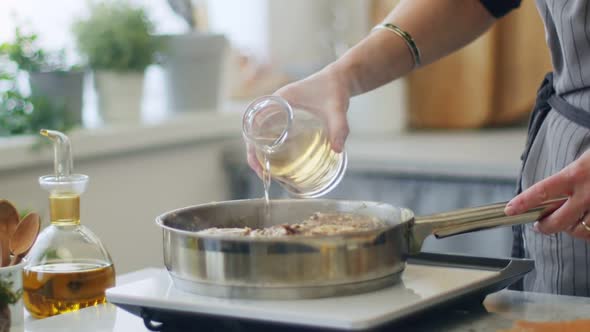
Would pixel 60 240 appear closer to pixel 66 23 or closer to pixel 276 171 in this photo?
pixel 276 171

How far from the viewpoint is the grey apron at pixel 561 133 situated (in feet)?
3.81

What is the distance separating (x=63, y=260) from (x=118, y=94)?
1386 millimetres

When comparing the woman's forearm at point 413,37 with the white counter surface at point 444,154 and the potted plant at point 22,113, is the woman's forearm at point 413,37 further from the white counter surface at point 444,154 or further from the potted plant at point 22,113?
the potted plant at point 22,113

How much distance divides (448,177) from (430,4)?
1024mm

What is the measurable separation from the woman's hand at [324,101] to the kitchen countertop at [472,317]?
268mm

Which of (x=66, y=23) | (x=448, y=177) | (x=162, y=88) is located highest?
(x=66, y=23)

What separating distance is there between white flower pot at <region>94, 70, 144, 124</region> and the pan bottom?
154 cm

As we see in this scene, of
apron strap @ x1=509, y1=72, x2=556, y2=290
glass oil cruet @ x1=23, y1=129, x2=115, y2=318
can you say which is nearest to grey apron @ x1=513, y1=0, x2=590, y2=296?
apron strap @ x1=509, y1=72, x2=556, y2=290

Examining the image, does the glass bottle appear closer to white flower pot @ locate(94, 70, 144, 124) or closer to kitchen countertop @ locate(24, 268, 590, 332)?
kitchen countertop @ locate(24, 268, 590, 332)

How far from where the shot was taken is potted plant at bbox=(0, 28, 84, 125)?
2.07 meters

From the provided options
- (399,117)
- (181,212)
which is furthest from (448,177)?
(181,212)

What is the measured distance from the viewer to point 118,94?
7.72 feet

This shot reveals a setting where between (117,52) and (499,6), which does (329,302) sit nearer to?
(499,6)

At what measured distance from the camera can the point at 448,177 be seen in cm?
227
